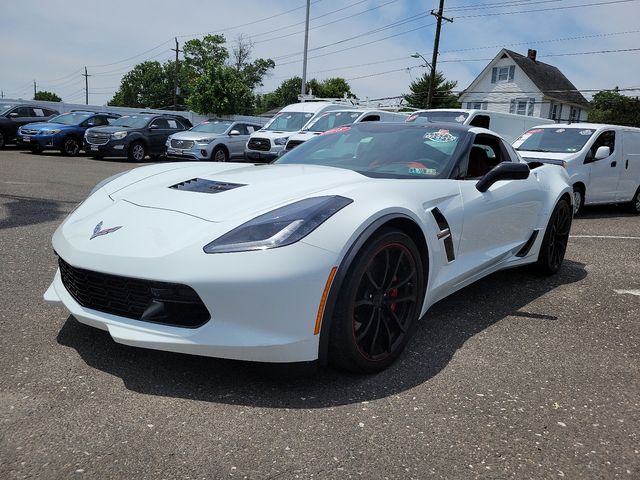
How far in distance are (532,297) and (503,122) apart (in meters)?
12.2

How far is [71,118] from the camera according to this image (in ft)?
59.7

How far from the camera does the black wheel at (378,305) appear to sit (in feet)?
8.31

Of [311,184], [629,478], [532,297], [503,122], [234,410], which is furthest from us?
[503,122]

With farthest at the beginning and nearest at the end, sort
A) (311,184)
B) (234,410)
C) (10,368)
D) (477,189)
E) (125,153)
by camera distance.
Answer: (125,153) < (477,189) < (311,184) < (10,368) < (234,410)

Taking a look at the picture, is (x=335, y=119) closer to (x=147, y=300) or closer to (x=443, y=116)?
(x=443, y=116)

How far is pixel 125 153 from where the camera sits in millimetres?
16953

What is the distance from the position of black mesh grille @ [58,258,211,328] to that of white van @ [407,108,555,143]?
30.2ft

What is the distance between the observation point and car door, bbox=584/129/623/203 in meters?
9.24

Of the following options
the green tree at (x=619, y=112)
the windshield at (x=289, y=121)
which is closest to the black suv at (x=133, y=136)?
the windshield at (x=289, y=121)

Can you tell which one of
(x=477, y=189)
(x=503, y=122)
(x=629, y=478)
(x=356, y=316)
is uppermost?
(x=503, y=122)

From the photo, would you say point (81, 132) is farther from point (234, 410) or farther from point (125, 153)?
point (234, 410)

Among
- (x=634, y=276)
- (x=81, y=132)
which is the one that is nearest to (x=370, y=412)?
(x=634, y=276)

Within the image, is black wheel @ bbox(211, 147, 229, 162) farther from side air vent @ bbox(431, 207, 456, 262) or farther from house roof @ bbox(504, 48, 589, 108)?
house roof @ bbox(504, 48, 589, 108)

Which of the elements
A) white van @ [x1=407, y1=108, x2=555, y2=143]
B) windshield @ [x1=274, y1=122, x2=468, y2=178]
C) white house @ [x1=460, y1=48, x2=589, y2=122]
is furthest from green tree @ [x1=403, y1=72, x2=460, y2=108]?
windshield @ [x1=274, y1=122, x2=468, y2=178]
